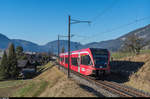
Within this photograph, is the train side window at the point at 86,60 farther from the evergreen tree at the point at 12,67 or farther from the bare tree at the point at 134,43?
the evergreen tree at the point at 12,67

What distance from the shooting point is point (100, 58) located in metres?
21.5

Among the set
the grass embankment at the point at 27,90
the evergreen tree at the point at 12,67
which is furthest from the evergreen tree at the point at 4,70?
the grass embankment at the point at 27,90

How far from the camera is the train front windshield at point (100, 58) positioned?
21125 millimetres

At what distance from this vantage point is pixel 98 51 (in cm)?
2198

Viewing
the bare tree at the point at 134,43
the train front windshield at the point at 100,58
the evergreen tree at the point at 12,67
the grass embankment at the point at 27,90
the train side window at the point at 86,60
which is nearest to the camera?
the train front windshield at the point at 100,58

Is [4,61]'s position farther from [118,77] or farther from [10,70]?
[118,77]

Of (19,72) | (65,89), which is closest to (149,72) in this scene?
(65,89)

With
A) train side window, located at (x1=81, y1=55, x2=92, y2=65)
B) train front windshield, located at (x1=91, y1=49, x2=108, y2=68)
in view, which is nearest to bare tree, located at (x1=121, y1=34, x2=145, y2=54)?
train side window, located at (x1=81, y1=55, x2=92, y2=65)

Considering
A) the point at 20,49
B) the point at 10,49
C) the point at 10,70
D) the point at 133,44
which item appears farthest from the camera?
the point at 20,49

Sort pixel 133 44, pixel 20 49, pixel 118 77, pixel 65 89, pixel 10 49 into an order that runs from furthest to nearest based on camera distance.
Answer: pixel 20 49, pixel 10 49, pixel 133 44, pixel 118 77, pixel 65 89

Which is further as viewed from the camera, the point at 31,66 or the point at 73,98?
the point at 31,66

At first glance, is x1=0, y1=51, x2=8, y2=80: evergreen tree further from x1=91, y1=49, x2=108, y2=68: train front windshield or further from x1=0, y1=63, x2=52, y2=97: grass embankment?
x1=91, y1=49, x2=108, y2=68: train front windshield

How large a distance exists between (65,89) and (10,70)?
208 feet

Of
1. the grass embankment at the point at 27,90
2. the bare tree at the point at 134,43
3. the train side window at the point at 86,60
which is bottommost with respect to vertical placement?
the grass embankment at the point at 27,90
